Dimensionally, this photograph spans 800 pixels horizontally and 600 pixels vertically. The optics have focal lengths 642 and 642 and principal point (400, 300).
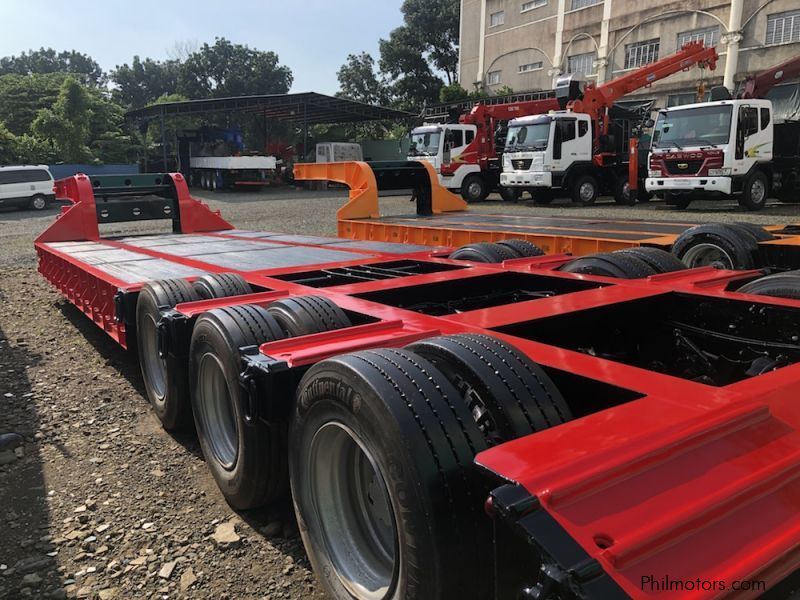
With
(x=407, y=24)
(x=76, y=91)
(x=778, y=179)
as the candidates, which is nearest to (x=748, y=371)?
(x=778, y=179)

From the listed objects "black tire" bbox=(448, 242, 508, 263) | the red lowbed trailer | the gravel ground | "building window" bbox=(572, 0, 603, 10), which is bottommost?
the gravel ground

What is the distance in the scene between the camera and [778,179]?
16.3 m

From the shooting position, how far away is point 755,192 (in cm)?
1529

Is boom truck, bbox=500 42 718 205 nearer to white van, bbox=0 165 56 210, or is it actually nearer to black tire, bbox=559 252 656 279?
black tire, bbox=559 252 656 279

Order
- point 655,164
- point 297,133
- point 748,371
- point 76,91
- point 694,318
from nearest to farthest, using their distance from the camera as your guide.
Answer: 1. point 748,371
2. point 694,318
3. point 655,164
4. point 76,91
5. point 297,133

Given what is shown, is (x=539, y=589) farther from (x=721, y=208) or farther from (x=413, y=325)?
(x=721, y=208)

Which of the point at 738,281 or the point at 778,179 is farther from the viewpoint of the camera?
the point at 778,179

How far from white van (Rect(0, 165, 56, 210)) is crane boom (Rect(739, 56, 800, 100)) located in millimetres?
21640

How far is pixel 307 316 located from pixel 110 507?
53.8 inches

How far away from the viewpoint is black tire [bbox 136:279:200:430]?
3.63 meters

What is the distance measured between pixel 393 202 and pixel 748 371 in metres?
20.5

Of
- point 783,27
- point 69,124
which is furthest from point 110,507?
point 69,124

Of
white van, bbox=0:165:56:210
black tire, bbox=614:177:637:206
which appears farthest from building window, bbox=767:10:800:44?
white van, bbox=0:165:56:210

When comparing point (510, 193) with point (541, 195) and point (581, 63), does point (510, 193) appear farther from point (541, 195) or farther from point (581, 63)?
point (581, 63)
